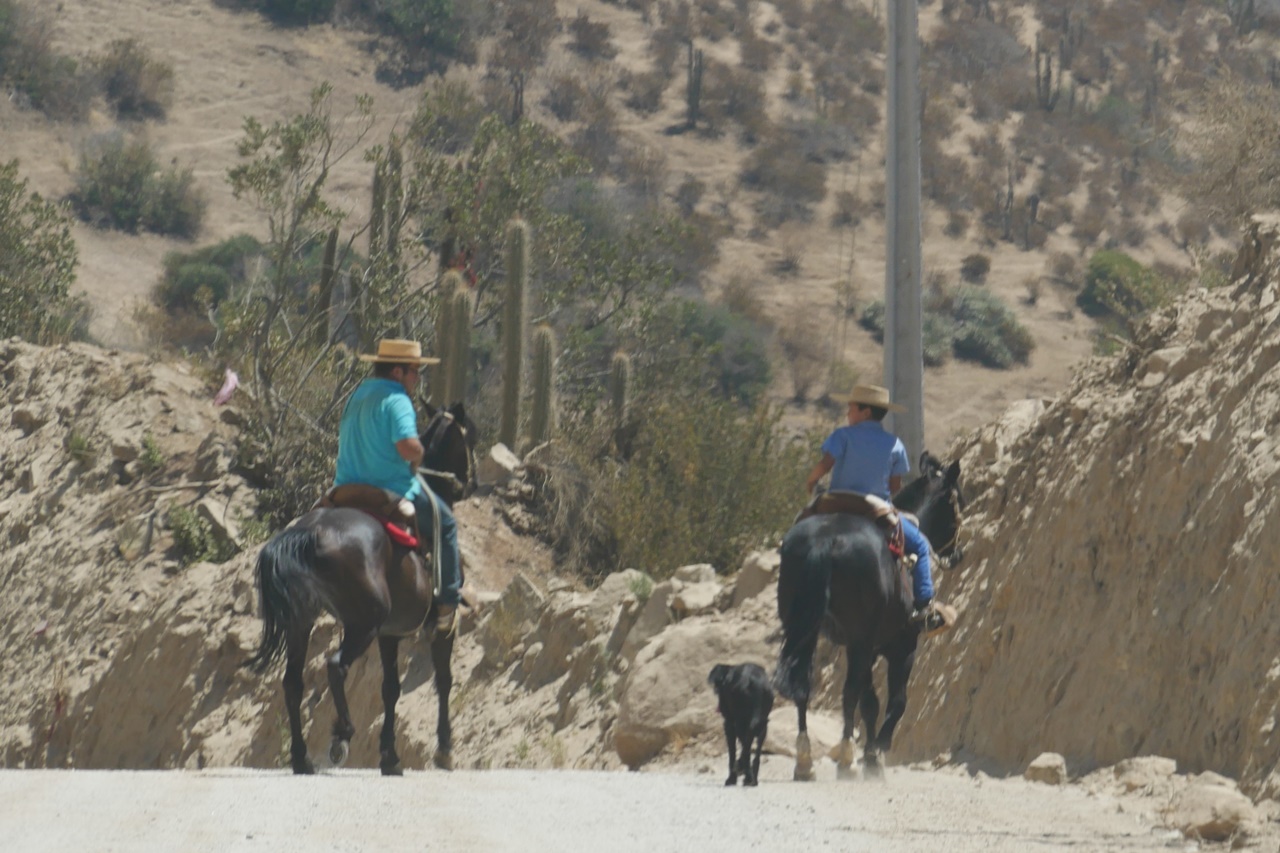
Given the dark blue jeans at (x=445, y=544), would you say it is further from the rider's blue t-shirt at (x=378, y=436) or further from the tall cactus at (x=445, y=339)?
the tall cactus at (x=445, y=339)

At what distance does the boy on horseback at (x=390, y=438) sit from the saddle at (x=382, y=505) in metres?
0.12

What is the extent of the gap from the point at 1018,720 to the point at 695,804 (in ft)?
13.1

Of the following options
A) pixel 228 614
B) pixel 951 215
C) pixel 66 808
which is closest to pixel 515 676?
pixel 228 614

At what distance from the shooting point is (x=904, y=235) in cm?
1822

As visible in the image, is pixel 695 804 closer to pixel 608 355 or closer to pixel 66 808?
pixel 66 808

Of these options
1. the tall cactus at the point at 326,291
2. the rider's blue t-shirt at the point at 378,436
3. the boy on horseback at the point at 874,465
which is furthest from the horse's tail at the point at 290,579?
the tall cactus at the point at 326,291

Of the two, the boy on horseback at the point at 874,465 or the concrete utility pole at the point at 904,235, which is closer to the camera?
the boy on horseback at the point at 874,465

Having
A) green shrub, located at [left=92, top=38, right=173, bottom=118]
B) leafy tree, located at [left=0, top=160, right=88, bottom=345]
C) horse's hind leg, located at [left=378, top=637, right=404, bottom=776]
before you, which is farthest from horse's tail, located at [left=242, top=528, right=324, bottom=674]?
green shrub, located at [left=92, top=38, right=173, bottom=118]

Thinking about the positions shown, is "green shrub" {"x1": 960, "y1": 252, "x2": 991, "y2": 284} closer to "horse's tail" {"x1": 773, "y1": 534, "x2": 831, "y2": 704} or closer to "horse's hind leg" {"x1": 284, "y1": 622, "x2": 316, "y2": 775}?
"horse's tail" {"x1": 773, "y1": 534, "x2": 831, "y2": 704}

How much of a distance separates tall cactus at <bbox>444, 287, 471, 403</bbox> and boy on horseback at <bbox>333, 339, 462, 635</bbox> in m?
12.1

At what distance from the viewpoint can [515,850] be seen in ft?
28.0

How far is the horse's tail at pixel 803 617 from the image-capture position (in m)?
12.3

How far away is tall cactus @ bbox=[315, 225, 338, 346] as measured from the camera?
29.8m

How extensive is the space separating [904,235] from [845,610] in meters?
6.45
